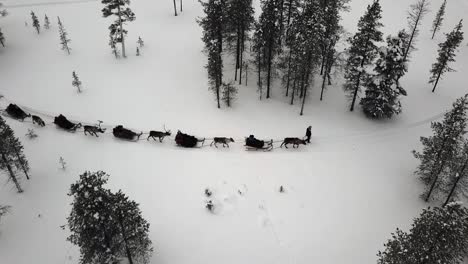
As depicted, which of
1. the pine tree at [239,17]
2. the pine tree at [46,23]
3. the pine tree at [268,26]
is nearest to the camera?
the pine tree at [268,26]

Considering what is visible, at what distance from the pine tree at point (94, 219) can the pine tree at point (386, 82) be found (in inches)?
1047

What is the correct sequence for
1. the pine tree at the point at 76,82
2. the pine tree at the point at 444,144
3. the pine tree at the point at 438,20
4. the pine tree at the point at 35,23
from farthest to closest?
the pine tree at the point at 438,20 < the pine tree at the point at 35,23 < the pine tree at the point at 76,82 < the pine tree at the point at 444,144

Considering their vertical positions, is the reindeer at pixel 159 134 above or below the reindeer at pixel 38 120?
below

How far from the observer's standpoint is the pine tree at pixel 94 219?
14906mm

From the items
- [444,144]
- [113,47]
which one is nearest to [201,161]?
[444,144]

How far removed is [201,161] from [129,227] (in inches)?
388

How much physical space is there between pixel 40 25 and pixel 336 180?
138ft

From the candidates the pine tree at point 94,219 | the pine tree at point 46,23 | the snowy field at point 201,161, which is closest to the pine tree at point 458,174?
the snowy field at point 201,161

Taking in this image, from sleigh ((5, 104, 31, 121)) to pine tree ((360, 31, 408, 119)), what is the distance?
30.5 metres

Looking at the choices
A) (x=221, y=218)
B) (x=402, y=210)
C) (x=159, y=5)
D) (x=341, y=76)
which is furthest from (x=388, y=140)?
(x=159, y=5)

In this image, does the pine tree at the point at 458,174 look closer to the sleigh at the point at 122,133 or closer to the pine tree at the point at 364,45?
the pine tree at the point at 364,45

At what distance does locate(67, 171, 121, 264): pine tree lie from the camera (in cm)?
1491

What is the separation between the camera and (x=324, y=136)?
31.2m

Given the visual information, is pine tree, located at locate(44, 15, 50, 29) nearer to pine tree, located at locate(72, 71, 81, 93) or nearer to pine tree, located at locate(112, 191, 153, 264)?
pine tree, located at locate(72, 71, 81, 93)
